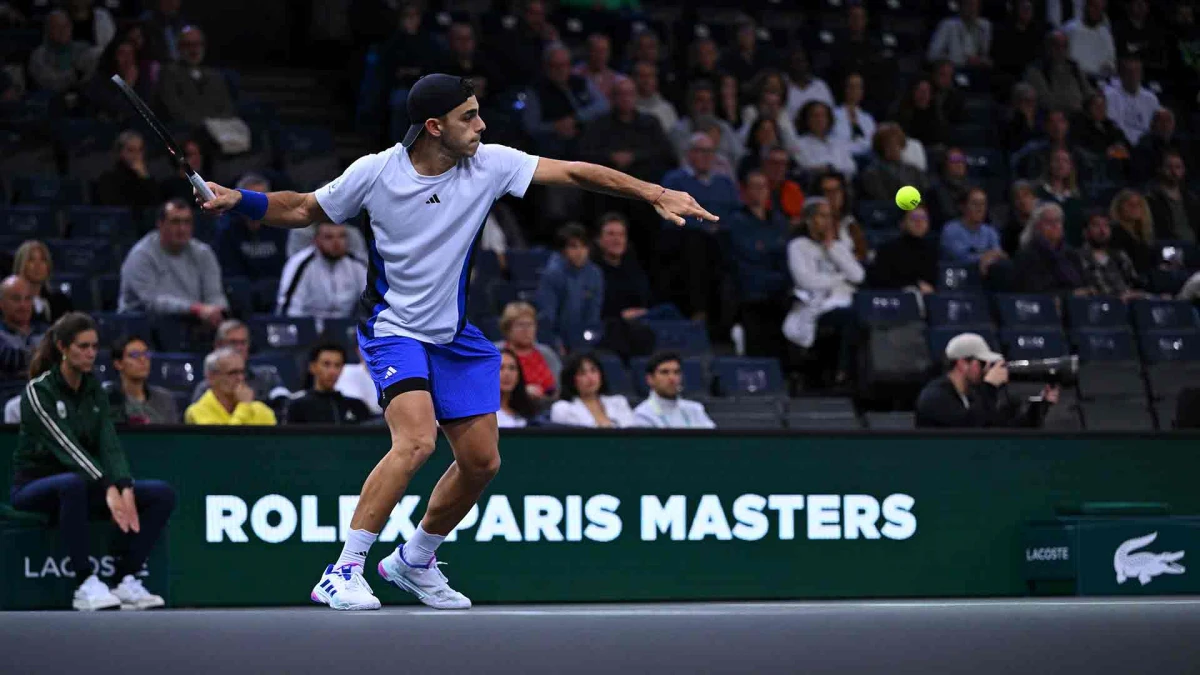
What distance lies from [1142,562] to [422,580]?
17.0 feet

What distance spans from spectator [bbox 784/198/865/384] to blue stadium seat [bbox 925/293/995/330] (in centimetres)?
63

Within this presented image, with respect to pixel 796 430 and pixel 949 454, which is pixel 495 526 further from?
pixel 949 454

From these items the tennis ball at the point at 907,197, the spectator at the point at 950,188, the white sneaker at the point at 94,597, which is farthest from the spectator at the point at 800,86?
the tennis ball at the point at 907,197

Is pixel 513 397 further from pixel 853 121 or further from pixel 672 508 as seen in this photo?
pixel 853 121

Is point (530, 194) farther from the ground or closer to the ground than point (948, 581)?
farther from the ground

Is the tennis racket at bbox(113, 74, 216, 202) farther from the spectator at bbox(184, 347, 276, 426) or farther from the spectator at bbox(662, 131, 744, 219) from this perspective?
the spectator at bbox(662, 131, 744, 219)

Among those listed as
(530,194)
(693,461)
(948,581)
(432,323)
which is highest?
(530,194)

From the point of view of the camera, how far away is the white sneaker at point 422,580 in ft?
25.7

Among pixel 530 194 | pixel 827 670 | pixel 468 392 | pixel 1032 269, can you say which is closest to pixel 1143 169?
pixel 1032 269

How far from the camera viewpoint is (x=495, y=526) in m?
10.8

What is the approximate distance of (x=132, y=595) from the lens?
986cm

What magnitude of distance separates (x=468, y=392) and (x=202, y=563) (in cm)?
359

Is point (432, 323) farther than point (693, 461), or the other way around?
point (693, 461)

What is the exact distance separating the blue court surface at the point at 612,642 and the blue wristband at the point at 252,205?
1598mm
